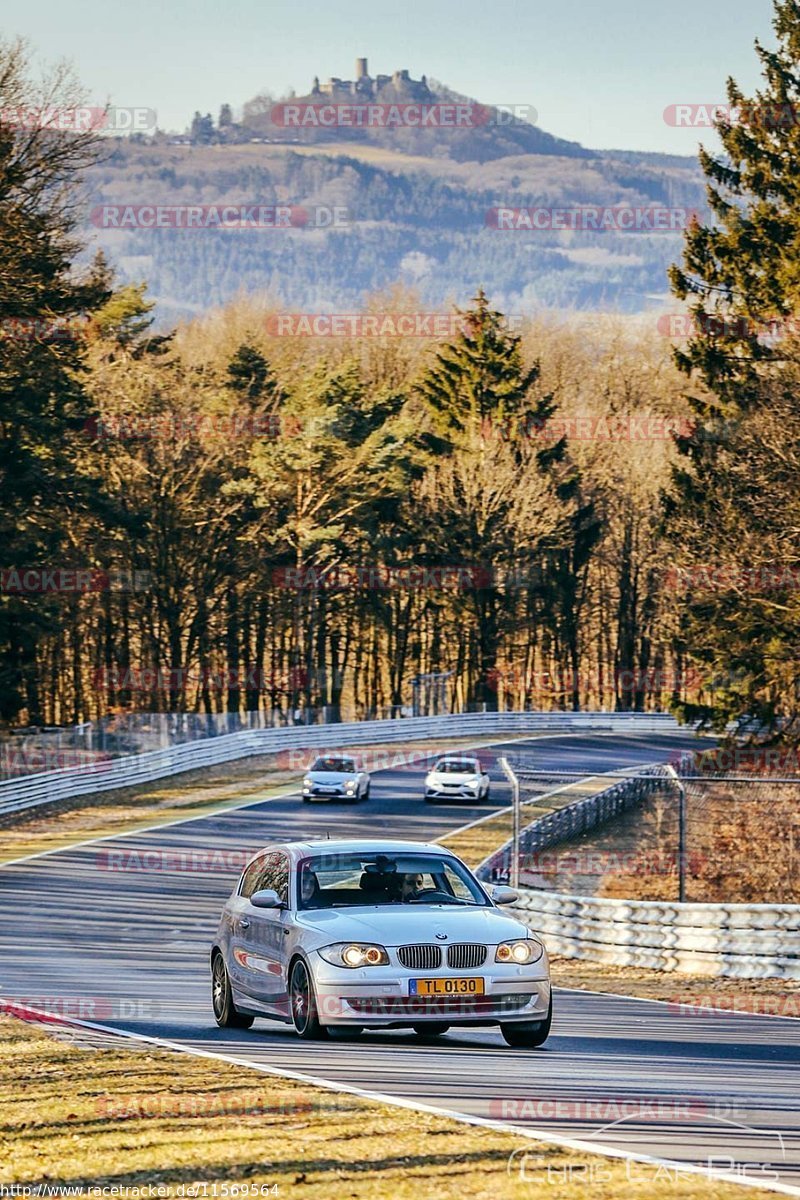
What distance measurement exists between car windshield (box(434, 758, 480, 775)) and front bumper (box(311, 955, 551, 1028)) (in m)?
37.9

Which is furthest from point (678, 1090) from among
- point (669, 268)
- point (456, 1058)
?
point (669, 268)

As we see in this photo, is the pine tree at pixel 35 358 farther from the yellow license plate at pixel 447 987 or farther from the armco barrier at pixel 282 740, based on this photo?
the yellow license plate at pixel 447 987

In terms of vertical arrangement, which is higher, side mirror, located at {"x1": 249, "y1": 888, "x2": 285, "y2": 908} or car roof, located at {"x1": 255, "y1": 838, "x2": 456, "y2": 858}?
car roof, located at {"x1": 255, "y1": 838, "x2": 456, "y2": 858}

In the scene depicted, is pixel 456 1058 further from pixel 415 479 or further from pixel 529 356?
pixel 529 356

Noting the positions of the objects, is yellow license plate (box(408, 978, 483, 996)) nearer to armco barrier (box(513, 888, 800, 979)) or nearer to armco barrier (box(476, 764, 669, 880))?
armco barrier (box(513, 888, 800, 979))

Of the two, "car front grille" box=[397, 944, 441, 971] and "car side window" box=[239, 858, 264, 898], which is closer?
"car front grille" box=[397, 944, 441, 971]

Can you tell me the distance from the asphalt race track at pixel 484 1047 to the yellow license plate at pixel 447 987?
0.42 metres

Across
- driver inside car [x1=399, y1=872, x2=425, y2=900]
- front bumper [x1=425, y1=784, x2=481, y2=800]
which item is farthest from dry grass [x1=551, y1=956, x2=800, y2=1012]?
front bumper [x1=425, y1=784, x2=481, y2=800]

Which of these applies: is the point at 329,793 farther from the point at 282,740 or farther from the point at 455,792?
the point at 282,740

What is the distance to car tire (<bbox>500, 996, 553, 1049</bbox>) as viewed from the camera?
43.8ft

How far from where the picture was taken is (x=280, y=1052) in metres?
13.0

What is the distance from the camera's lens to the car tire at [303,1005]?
13.3m

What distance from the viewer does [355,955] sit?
1309 cm

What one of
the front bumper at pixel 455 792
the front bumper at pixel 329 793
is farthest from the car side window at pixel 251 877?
the front bumper at pixel 455 792
